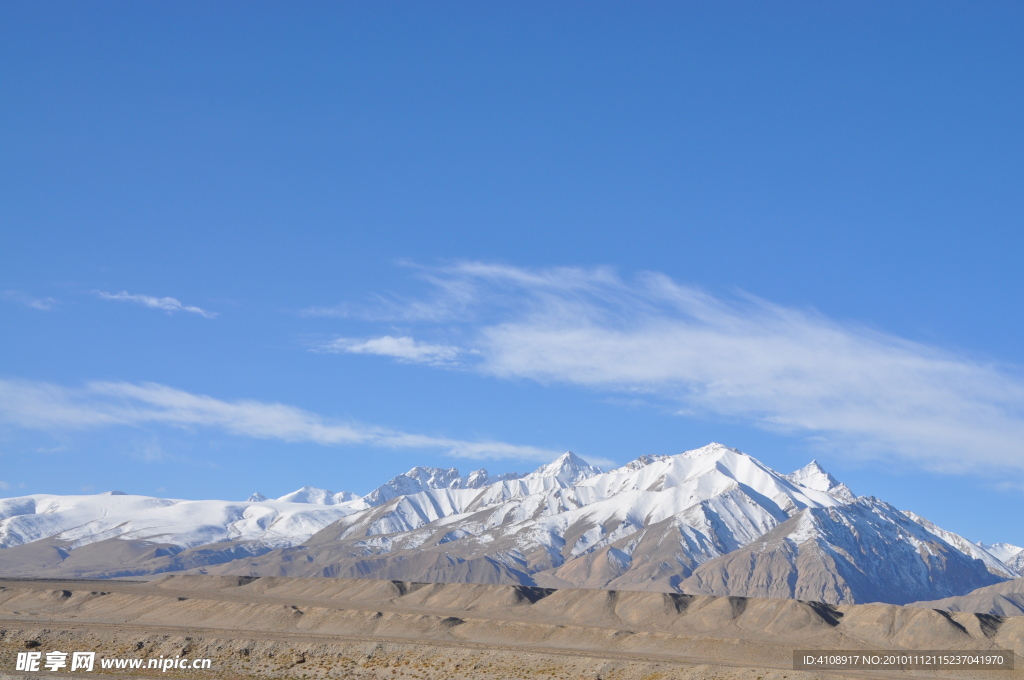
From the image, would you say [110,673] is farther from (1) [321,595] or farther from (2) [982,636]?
(2) [982,636]

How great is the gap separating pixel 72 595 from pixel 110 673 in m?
76.0

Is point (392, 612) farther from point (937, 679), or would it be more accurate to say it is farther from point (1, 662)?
point (937, 679)

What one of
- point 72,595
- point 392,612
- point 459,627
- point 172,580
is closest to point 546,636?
point 459,627

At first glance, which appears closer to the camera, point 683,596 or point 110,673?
point 110,673

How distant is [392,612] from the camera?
13612cm

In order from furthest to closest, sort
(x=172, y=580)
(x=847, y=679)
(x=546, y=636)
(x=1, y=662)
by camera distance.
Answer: (x=172, y=580) < (x=546, y=636) < (x=1, y=662) < (x=847, y=679)

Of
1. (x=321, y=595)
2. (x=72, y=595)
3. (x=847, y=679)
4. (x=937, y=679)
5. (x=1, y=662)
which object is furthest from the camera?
(x=321, y=595)

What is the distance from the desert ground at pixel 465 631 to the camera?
9431 cm

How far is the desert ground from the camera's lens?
309ft

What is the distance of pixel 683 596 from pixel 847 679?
7705 centimetres

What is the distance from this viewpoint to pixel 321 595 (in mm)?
181375

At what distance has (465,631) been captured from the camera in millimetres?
130250

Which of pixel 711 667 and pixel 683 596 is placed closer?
pixel 711 667

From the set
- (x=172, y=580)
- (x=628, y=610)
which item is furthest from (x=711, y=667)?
(x=172, y=580)
